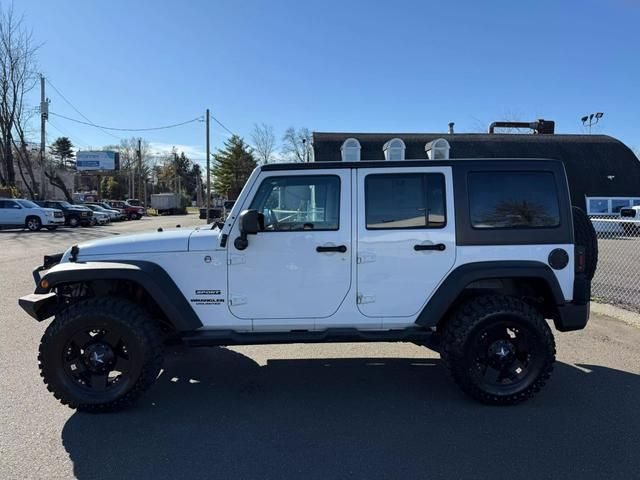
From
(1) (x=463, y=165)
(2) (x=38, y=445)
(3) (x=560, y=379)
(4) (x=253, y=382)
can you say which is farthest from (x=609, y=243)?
(2) (x=38, y=445)

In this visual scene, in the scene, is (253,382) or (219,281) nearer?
(219,281)

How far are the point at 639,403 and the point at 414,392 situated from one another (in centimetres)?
189

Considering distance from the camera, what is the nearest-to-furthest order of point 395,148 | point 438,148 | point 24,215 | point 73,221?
1. point 24,215
2. point 438,148
3. point 395,148
4. point 73,221

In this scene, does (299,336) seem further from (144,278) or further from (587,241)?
(587,241)

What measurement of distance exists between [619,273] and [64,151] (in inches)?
4343

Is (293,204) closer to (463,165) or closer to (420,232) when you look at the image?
(420,232)

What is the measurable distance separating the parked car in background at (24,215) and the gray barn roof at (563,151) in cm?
1563

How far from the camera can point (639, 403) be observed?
3.80 metres

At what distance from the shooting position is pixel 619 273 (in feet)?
32.8

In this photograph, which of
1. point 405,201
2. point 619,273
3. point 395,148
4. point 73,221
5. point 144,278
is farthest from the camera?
point 73,221

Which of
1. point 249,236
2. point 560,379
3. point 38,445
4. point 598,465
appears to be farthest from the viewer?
point 560,379

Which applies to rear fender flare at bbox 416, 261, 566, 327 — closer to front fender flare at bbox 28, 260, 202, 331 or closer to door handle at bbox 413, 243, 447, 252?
door handle at bbox 413, 243, 447, 252

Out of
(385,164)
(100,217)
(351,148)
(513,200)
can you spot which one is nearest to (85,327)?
(385,164)

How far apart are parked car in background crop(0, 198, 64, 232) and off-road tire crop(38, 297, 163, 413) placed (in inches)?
946
